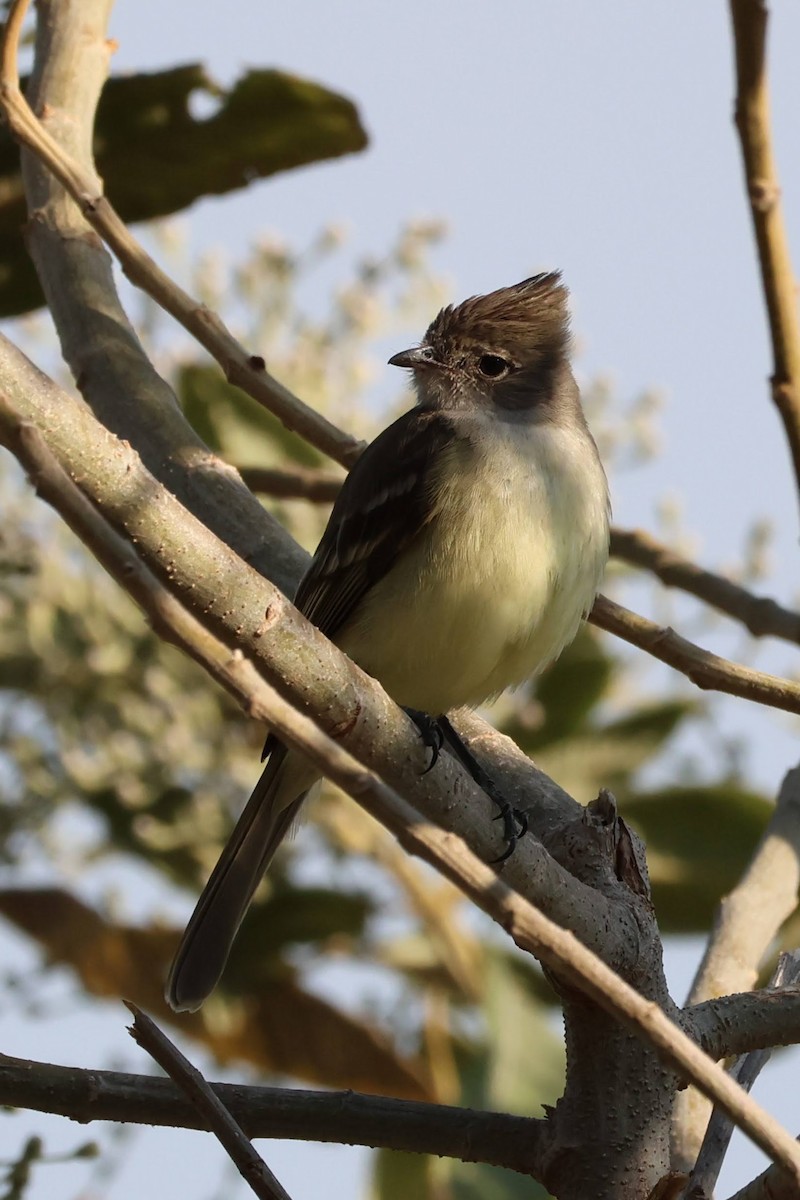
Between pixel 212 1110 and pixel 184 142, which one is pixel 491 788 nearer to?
pixel 212 1110

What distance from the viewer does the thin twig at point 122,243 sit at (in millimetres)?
3693

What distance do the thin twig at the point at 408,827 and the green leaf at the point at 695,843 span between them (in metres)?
3.14

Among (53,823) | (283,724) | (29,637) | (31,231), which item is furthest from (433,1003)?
(283,724)

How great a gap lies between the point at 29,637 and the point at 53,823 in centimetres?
62

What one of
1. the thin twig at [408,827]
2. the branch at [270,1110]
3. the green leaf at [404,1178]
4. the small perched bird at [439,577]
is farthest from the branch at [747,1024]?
the green leaf at [404,1178]

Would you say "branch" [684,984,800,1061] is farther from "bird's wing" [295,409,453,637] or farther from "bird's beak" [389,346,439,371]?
"bird's beak" [389,346,439,371]

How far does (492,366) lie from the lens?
518 cm

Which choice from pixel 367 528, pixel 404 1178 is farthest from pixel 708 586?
pixel 404 1178

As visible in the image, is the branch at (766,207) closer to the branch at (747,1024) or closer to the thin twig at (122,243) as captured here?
the branch at (747,1024)

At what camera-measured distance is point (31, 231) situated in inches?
167

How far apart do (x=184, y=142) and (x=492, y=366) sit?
3.80ft

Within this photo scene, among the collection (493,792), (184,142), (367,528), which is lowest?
(493,792)

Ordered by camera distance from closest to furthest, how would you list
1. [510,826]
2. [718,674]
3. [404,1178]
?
[510,826] → [718,674] → [404,1178]

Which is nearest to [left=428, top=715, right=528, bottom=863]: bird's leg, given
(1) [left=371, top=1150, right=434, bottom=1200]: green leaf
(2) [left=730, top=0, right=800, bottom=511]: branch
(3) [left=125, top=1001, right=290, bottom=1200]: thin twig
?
(3) [left=125, top=1001, right=290, bottom=1200]: thin twig
